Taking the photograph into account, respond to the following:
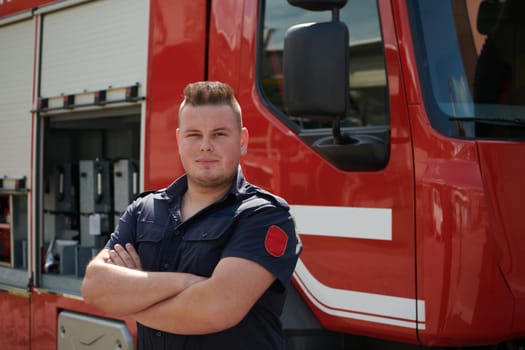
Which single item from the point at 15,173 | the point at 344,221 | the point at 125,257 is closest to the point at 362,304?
the point at 344,221

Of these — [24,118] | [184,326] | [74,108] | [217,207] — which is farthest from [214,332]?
[24,118]

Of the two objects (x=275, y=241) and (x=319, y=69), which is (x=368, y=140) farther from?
(x=275, y=241)

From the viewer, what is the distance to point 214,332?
6.17ft

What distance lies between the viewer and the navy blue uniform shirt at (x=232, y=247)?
191 cm

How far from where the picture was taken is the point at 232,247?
1.91 m

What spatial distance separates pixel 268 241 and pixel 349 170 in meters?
1.04

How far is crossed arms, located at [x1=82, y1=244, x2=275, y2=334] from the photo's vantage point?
6.00 ft

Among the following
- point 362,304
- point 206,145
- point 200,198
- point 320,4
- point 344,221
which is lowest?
point 362,304

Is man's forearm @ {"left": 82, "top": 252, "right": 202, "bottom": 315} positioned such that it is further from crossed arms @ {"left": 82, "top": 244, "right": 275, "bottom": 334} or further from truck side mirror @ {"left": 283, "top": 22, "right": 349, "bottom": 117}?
truck side mirror @ {"left": 283, "top": 22, "right": 349, "bottom": 117}

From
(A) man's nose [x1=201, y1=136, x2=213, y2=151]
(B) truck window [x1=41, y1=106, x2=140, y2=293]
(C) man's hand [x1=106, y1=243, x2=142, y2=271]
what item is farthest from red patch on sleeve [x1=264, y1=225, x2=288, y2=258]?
(B) truck window [x1=41, y1=106, x2=140, y2=293]

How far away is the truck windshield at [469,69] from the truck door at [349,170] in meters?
0.13

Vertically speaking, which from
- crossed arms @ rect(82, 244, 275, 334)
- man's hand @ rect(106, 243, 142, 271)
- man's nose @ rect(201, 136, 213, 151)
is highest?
man's nose @ rect(201, 136, 213, 151)

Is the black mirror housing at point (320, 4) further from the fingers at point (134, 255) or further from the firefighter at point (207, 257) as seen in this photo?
the fingers at point (134, 255)

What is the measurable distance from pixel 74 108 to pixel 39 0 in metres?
0.82
